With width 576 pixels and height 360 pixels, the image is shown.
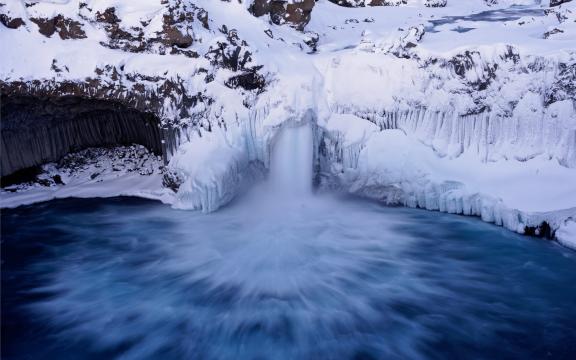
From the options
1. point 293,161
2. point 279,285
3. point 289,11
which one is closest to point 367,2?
point 289,11

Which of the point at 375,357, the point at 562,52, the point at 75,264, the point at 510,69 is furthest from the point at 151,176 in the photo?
the point at 562,52

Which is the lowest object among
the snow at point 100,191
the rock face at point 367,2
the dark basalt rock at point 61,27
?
the snow at point 100,191

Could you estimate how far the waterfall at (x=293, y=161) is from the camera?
6.62m

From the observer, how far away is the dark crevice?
6.52m

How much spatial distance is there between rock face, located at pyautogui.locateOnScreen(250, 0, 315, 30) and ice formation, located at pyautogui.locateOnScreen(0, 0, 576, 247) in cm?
149

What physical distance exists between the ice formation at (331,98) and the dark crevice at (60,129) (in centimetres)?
37

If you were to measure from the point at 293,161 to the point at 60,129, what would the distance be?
3740 millimetres

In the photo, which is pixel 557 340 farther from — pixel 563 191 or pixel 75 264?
pixel 75 264

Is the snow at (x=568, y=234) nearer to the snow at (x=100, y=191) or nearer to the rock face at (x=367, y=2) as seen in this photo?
the snow at (x=100, y=191)

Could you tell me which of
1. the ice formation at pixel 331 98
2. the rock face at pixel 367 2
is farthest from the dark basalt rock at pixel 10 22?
the rock face at pixel 367 2

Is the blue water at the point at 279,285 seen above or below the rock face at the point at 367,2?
below

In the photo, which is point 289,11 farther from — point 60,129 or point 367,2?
point 367,2

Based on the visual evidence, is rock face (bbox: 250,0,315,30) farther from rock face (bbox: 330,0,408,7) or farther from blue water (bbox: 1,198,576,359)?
rock face (bbox: 330,0,408,7)

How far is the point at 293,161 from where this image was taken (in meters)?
6.69
